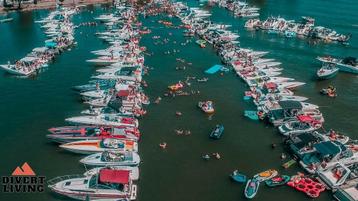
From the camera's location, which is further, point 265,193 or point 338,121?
point 338,121

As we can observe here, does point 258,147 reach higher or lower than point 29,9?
lower

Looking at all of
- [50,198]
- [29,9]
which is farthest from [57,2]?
[50,198]

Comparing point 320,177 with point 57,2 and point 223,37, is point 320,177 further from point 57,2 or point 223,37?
point 57,2

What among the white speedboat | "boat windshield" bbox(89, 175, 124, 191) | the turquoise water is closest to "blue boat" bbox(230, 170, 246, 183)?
the turquoise water

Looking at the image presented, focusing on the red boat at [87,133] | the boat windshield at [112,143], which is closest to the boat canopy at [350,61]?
the red boat at [87,133]

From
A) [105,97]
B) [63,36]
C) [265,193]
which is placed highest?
[63,36]

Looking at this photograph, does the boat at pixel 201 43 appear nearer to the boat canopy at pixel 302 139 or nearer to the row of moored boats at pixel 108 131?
the row of moored boats at pixel 108 131

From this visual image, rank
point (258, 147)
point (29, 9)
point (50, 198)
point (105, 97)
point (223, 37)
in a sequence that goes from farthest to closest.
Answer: point (29, 9) < point (223, 37) < point (105, 97) < point (258, 147) < point (50, 198)
